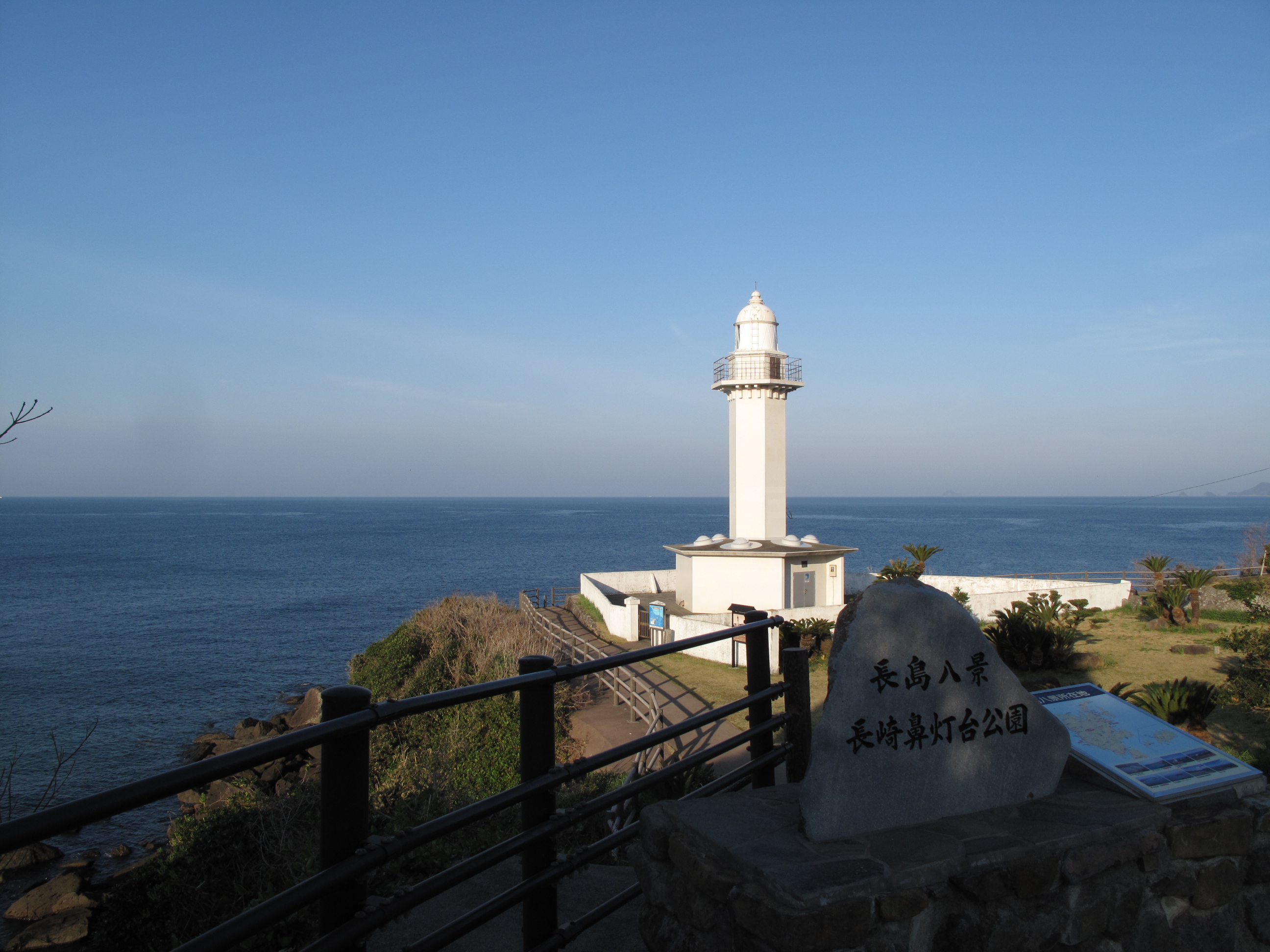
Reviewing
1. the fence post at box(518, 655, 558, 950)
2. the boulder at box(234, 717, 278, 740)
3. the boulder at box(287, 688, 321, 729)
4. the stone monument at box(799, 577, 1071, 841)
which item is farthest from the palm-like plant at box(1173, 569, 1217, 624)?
the boulder at box(234, 717, 278, 740)

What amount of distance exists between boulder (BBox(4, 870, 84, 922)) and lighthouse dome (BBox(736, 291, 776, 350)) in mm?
22760

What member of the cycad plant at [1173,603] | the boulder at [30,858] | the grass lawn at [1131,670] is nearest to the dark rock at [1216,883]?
the grass lawn at [1131,670]

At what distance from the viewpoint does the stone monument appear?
2.79 m

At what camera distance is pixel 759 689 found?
13.1ft

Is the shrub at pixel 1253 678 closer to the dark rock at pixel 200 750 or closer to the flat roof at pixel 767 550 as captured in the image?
the flat roof at pixel 767 550

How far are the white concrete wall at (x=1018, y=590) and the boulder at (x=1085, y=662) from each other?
5.33 metres

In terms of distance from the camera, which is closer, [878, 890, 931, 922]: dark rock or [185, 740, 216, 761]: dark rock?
[878, 890, 931, 922]: dark rock

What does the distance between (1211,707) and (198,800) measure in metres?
17.0

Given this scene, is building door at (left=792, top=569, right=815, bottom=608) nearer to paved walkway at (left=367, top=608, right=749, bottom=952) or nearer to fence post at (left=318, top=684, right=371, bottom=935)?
paved walkway at (left=367, top=608, right=749, bottom=952)

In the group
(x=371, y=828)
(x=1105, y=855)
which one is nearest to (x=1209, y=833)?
(x=1105, y=855)

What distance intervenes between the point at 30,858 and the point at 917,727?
16927 mm

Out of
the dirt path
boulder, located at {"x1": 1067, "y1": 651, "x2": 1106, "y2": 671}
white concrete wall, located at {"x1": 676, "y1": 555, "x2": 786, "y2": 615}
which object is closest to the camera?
the dirt path

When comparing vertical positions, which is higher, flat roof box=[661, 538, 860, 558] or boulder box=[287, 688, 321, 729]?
flat roof box=[661, 538, 860, 558]

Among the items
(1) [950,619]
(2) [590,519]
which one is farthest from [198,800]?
(2) [590,519]
